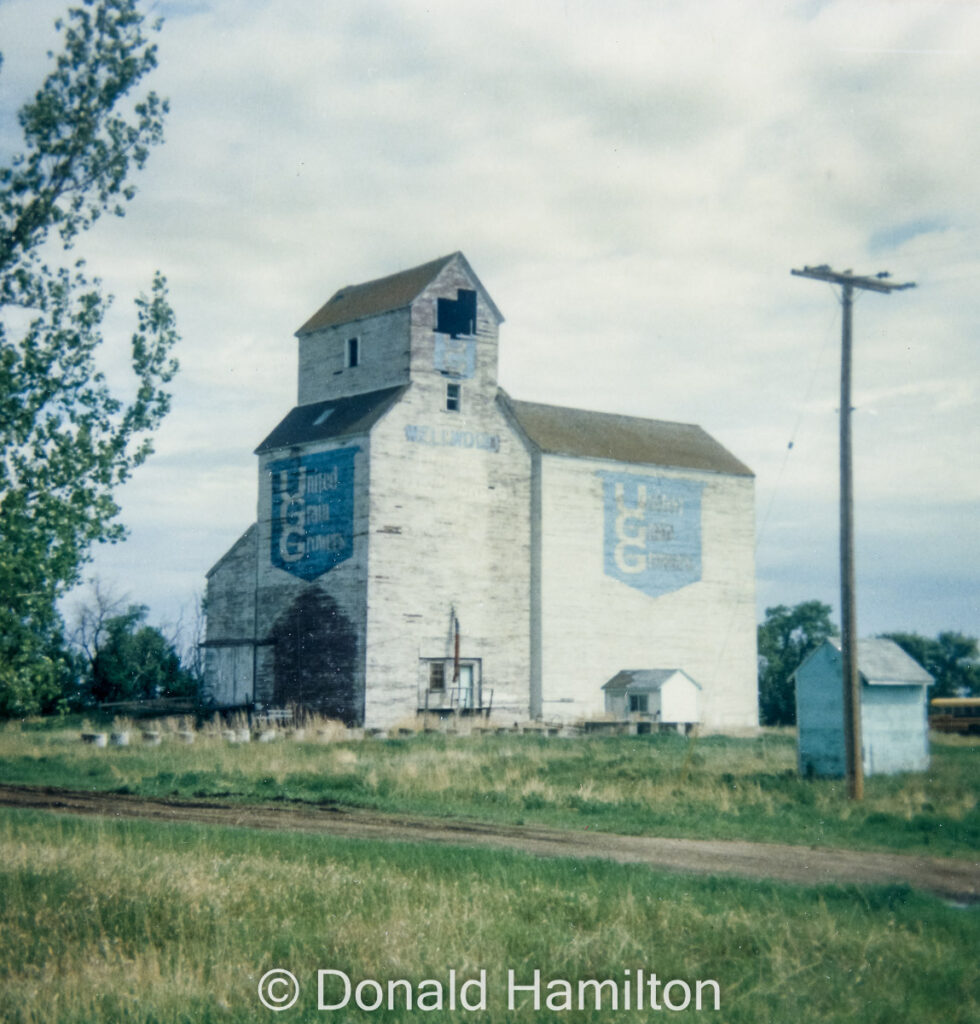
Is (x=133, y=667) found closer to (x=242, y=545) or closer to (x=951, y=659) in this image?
(x=242, y=545)

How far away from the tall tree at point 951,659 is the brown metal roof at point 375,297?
154ft

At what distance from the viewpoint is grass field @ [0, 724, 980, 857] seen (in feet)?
62.1

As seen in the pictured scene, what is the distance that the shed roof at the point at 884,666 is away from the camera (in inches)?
1085

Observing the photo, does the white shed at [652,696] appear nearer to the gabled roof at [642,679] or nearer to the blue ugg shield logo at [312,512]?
the gabled roof at [642,679]

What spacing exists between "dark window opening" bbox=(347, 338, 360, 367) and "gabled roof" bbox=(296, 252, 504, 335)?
819 millimetres

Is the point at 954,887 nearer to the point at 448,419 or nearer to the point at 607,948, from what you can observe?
the point at 607,948

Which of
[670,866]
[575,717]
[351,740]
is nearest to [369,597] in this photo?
[351,740]

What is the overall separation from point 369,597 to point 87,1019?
34.3 meters

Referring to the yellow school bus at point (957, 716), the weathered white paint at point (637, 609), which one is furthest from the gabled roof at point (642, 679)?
the yellow school bus at point (957, 716)

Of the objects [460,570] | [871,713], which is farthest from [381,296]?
[871,713]

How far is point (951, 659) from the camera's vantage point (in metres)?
81.8

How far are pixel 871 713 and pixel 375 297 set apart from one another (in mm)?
28198

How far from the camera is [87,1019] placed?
8.82m

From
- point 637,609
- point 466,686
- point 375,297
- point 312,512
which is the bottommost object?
point 466,686
